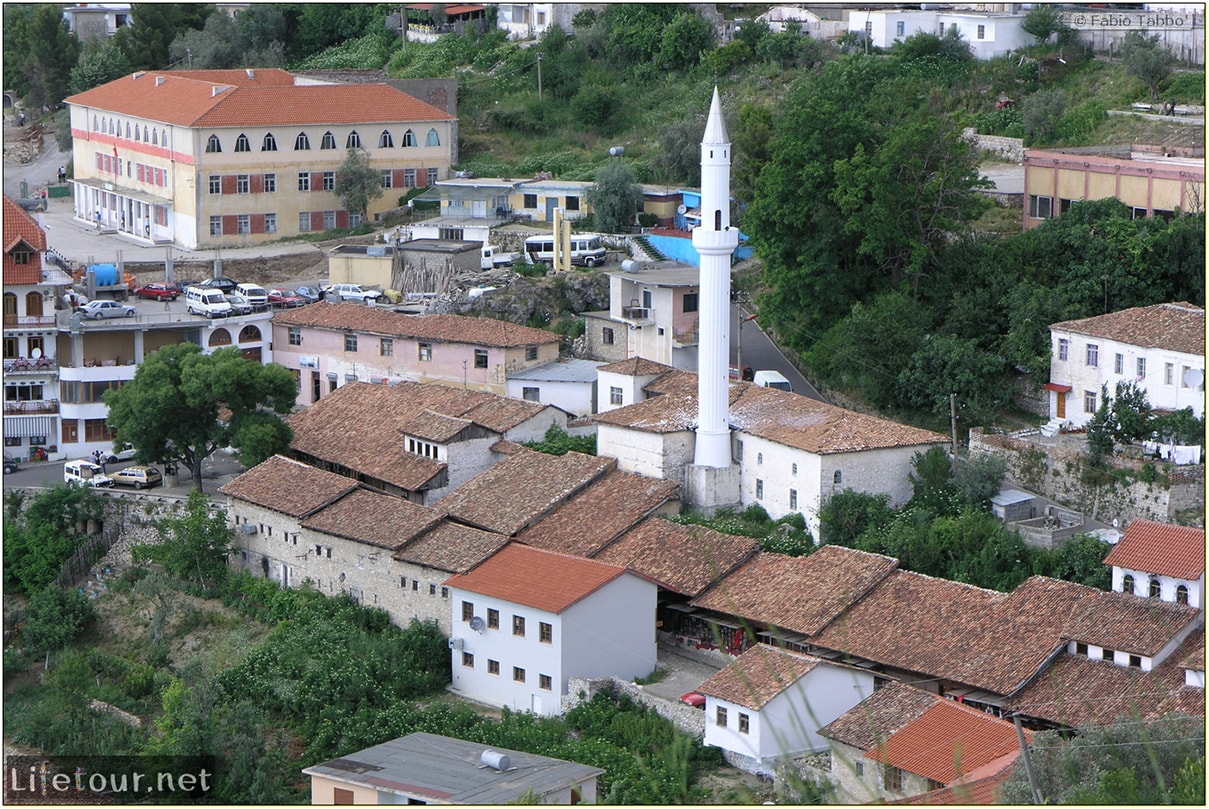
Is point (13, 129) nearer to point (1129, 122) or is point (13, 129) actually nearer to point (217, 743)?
point (1129, 122)

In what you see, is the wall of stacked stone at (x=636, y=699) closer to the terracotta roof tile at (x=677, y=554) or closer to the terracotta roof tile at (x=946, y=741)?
the terracotta roof tile at (x=677, y=554)

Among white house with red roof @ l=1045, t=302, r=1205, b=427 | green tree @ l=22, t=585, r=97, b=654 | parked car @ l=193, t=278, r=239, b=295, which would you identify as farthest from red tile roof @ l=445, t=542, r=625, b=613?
parked car @ l=193, t=278, r=239, b=295

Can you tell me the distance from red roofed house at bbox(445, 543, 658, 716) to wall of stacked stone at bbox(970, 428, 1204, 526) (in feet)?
25.2

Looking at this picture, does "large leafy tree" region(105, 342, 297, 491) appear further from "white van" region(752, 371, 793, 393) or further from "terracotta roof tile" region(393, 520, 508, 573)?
"white van" region(752, 371, 793, 393)

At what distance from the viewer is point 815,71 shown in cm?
5997

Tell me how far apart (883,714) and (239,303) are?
81.3 feet

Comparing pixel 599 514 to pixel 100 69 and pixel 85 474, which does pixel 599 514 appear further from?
pixel 100 69

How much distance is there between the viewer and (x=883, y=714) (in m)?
29.8

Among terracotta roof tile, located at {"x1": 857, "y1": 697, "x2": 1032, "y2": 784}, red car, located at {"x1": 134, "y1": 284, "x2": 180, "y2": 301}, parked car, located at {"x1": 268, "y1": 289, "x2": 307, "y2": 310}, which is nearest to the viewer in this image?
terracotta roof tile, located at {"x1": 857, "y1": 697, "x2": 1032, "y2": 784}

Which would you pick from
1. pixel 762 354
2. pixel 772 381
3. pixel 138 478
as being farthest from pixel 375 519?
pixel 762 354

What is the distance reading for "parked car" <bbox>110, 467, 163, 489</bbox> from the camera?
43.3 m

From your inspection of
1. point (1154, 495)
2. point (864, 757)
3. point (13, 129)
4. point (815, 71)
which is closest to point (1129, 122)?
point (815, 71)

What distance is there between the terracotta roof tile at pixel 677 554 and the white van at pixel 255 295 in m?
16.6

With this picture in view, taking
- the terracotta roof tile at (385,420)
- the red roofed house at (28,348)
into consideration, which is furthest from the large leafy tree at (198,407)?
the red roofed house at (28,348)
